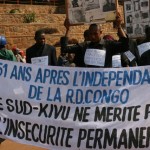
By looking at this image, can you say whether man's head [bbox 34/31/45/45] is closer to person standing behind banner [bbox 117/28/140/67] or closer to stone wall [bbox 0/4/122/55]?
person standing behind banner [bbox 117/28/140/67]

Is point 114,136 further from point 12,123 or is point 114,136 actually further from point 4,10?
point 4,10

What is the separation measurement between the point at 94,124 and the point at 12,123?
0.89 meters

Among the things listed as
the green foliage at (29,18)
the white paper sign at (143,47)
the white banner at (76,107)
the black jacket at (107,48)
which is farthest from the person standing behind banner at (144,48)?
the green foliage at (29,18)

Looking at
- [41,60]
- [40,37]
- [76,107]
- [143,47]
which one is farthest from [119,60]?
[76,107]

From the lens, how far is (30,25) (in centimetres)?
1752

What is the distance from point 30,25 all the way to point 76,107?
12.6 m

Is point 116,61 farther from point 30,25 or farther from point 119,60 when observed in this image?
point 30,25

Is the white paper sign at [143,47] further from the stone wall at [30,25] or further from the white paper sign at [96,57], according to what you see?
the stone wall at [30,25]

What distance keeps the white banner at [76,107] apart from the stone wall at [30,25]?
10.9 m

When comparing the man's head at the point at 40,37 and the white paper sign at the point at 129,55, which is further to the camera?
the man's head at the point at 40,37

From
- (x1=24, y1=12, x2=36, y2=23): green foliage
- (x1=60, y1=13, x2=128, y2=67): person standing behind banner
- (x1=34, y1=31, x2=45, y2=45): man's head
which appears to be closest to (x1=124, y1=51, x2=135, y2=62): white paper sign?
(x1=60, y1=13, x2=128, y2=67): person standing behind banner

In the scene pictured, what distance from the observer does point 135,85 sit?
16.8 ft

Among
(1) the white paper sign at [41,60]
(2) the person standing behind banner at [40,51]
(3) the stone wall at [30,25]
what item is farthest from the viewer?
(3) the stone wall at [30,25]

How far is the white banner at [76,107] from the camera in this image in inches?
197
